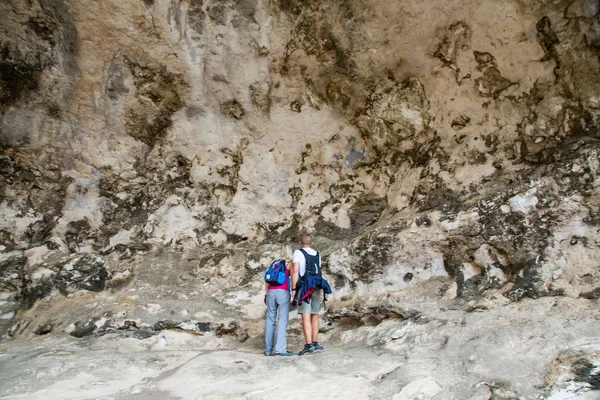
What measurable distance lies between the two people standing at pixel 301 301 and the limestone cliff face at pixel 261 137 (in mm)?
908

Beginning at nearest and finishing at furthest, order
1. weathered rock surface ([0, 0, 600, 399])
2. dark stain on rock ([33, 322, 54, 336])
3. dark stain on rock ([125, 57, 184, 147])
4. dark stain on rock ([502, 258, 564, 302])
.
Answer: dark stain on rock ([502, 258, 564, 302]), weathered rock surface ([0, 0, 600, 399]), dark stain on rock ([33, 322, 54, 336]), dark stain on rock ([125, 57, 184, 147])

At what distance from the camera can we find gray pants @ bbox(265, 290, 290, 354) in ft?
15.3

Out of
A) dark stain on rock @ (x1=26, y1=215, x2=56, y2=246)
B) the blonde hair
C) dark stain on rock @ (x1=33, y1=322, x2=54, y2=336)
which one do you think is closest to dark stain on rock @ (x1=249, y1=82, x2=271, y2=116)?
the blonde hair

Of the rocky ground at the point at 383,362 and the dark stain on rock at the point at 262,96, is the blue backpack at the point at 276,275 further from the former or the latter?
the dark stain on rock at the point at 262,96

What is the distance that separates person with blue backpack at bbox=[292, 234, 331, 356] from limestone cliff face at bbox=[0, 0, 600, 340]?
0.86m

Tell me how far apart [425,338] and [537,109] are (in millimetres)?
2625

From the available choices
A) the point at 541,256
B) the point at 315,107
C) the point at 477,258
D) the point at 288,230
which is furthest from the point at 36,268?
the point at 541,256

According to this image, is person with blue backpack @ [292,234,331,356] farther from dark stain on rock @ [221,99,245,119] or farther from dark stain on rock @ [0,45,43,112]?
dark stain on rock @ [0,45,43,112]

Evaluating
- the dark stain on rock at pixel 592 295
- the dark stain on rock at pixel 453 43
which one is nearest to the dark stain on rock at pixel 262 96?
the dark stain on rock at pixel 453 43

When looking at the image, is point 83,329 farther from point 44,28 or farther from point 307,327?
point 44,28

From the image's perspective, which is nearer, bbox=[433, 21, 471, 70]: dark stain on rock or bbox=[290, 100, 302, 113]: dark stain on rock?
bbox=[433, 21, 471, 70]: dark stain on rock

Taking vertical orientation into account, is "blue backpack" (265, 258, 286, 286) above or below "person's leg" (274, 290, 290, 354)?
above

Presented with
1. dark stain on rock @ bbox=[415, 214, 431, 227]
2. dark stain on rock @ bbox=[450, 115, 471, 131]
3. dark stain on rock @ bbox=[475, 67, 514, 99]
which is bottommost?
dark stain on rock @ bbox=[415, 214, 431, 227]

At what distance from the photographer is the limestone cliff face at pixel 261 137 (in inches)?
209
